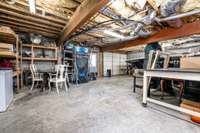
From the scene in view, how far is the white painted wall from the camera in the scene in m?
8.93

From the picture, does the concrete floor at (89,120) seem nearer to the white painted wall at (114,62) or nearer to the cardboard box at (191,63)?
the cardboard box at (191,63)

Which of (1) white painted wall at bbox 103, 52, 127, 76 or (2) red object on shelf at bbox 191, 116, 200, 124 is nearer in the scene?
(2) red object on shelf at bbox 191, 116, 200, 124

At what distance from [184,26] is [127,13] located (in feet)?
7.57

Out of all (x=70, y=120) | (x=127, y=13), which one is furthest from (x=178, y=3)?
(x=70, y=120)

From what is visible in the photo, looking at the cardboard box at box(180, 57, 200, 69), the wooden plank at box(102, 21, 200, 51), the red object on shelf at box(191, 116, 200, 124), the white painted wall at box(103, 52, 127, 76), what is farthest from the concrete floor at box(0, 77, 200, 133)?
the white painted wall at box(103, 52, 127, 76)

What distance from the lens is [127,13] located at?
2861 mm

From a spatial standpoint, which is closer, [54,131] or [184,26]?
[54,131]

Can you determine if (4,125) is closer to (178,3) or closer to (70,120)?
(70,120)

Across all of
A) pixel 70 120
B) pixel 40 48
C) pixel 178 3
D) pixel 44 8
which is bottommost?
pixel 70 120

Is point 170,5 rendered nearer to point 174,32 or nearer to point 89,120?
point 174,32

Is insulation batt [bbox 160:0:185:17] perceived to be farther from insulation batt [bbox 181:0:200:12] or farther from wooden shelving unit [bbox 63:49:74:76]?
wooden shelving unit [bbox 63:49:74:76]

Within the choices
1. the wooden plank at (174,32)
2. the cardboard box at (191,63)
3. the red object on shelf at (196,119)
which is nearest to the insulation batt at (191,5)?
the wooden plank at (174,32)

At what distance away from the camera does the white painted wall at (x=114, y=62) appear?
8927 millimetres

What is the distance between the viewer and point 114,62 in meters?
9.79
